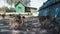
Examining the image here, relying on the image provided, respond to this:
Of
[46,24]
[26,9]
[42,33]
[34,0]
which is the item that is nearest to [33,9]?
[26,9]

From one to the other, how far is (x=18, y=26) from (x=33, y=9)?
44817 millimetres

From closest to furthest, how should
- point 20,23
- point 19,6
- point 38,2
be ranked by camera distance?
point 20,23 → point 38,2 → point 19,6

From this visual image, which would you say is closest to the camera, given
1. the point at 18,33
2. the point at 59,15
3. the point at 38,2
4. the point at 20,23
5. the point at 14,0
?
the point at 18,33

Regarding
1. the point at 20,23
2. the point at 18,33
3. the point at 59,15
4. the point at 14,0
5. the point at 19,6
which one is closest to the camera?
the point at 18,33

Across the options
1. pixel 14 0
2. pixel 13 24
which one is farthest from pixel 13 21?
pixel 14 0

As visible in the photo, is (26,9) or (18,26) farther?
(26,9)

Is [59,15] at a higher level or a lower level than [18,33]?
higher

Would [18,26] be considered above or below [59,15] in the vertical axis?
below

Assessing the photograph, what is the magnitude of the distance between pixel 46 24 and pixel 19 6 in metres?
42.0

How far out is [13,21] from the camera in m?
14.0

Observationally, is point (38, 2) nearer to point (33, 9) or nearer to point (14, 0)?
point (33, 9)

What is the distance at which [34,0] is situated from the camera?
5259 centimetres

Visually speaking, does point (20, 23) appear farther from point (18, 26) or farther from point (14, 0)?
point (14, 0)

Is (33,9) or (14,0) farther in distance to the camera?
(14,0)
